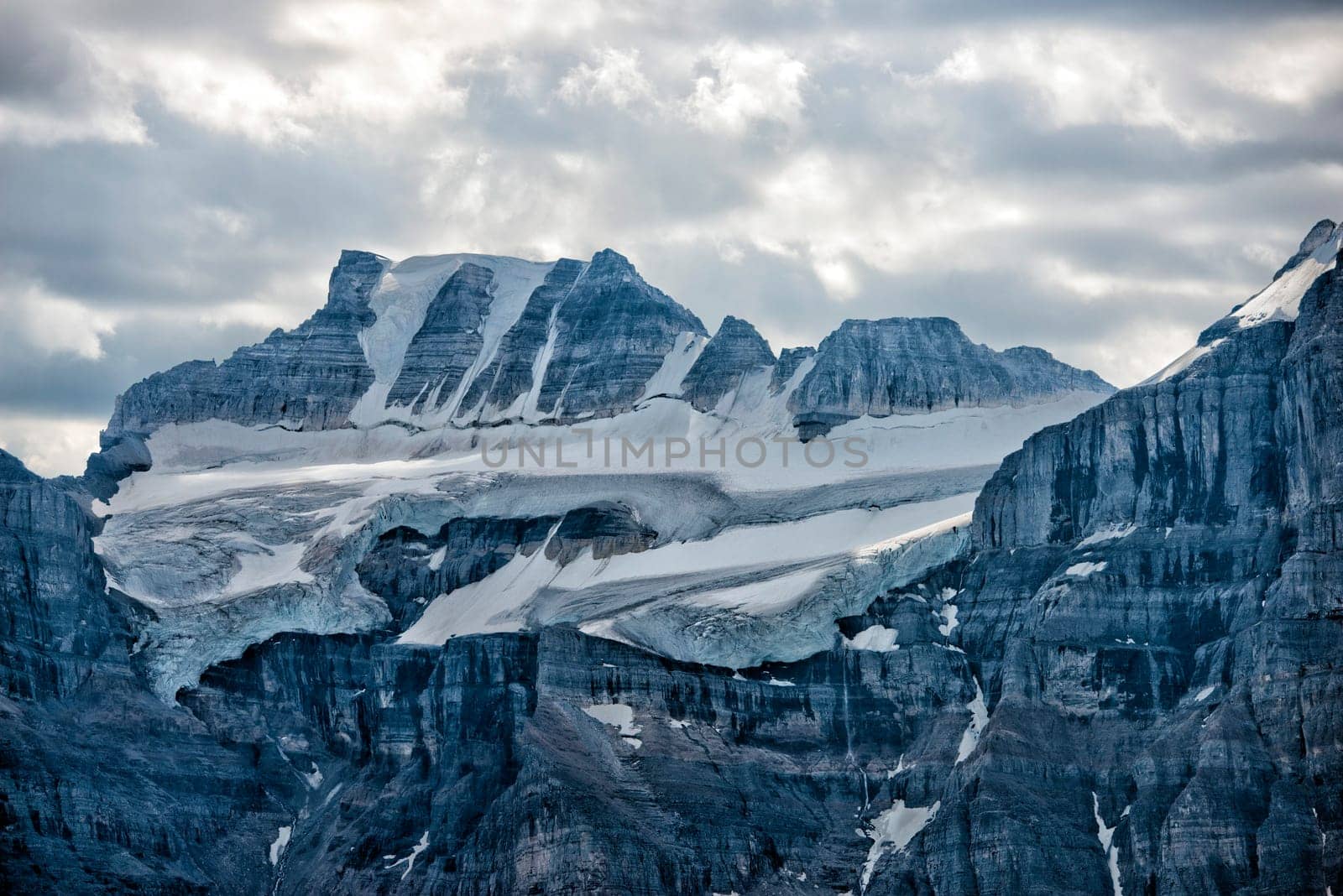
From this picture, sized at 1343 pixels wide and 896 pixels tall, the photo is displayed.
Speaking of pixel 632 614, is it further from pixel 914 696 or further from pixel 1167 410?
pixel 1167 410

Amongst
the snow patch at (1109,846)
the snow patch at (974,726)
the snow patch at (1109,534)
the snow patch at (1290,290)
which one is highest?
the snow patch at (1290,290)

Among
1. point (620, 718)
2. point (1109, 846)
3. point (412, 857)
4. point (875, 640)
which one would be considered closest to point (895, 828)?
point (875, 640)

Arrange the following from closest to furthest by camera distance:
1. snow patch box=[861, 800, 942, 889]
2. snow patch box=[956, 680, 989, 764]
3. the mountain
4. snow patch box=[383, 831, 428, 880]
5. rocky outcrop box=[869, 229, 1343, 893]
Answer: rocky outcrop box=[869, 229, 1343, 893] → the mountain → snow patch box=[861, 800, 942, 889] → snow patch box=[956, 680, 989, 764] → snow patch box=[383, 831, 428, 880]

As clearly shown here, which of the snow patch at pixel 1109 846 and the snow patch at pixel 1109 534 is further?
the snow patch at pixel 1109 534

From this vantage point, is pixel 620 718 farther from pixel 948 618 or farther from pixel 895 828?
pixel 948 618

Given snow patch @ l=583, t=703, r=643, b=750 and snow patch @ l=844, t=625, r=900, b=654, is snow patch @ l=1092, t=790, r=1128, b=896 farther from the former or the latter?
snow patch @ l=583, t=703, r=643, b=750

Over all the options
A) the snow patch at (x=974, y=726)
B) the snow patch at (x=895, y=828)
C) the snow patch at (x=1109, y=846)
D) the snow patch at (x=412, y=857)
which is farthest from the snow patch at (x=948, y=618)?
the snow patch at (x=412, y=857)

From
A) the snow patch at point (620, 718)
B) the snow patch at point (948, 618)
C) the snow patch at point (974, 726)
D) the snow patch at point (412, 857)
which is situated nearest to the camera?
the snow patch at point (974, 726)

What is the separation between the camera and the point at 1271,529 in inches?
6978

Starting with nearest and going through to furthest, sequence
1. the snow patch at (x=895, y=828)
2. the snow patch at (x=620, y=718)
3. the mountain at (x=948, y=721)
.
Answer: the mountain at (x=948, y=721) < the snow patch at (x=895, y=828) < the snow patch at (x=620, y=718)

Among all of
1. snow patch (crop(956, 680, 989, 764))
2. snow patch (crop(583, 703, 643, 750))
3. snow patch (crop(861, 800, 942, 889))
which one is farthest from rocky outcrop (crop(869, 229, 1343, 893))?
snow patch (crop(583, 703, 643, 750))

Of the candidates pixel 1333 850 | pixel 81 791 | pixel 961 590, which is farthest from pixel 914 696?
pixel 81 791

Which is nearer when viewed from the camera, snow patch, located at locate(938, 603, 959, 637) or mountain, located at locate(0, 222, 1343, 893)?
mountain, located at locate(0, 222, 1343, 893)

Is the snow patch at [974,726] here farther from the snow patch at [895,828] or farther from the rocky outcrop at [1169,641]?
the snow patch at [895,828]
